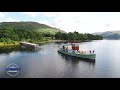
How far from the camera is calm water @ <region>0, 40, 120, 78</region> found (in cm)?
491

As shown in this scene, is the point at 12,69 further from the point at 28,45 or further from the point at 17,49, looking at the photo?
the point at 28,45

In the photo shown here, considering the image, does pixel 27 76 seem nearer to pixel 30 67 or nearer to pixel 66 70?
pixel 30 67

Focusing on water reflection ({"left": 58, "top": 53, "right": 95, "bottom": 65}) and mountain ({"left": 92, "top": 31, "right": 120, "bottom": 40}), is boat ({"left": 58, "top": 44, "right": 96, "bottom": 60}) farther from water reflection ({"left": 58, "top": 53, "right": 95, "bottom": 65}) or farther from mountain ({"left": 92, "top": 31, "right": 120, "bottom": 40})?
mountain ({"left": 92, "top": 31, "right": 120, "bottom": 40})

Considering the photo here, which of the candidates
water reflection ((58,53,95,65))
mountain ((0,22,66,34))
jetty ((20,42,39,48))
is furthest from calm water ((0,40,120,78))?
mountain ((0,22,66,34))

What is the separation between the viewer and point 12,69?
15.8ft

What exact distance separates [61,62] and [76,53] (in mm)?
357

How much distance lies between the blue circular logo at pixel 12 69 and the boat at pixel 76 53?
2.75 feet

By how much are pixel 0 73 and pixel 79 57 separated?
1.41m

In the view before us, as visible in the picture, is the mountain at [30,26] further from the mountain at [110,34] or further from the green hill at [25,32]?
the mountain at [110,34]

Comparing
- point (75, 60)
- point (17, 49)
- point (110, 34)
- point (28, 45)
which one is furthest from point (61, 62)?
point (110, 34)

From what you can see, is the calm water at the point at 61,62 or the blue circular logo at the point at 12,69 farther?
the calm water at the point at 61,62

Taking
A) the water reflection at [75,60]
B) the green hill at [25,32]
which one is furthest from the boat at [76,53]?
the green hill at [25,32]

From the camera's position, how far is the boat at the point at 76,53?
5137 mm
